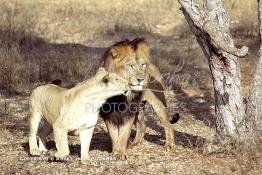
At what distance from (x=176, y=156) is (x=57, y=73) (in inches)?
207

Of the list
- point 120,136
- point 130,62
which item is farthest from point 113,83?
point 120,136

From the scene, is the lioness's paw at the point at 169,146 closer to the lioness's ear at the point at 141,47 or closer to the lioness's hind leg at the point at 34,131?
the lioness's ear at the point at 141,47

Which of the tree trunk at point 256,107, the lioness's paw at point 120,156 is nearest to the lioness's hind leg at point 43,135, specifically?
the lioness's paw at point 120,156

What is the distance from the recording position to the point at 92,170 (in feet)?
19.3

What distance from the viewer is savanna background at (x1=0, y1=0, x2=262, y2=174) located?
242 inches

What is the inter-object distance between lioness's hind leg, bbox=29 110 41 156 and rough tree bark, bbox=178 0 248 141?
182cm

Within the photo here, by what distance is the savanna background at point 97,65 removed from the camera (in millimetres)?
6145

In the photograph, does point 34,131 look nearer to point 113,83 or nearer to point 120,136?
point 120,136

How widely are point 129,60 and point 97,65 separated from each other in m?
4.95

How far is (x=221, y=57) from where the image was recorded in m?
6.08

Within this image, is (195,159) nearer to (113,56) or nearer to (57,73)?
(113,56)

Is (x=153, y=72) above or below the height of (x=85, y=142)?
above

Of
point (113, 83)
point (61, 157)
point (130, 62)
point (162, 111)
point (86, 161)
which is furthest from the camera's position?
point (162, 111)

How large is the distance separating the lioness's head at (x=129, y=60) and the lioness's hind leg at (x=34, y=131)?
0.87m
